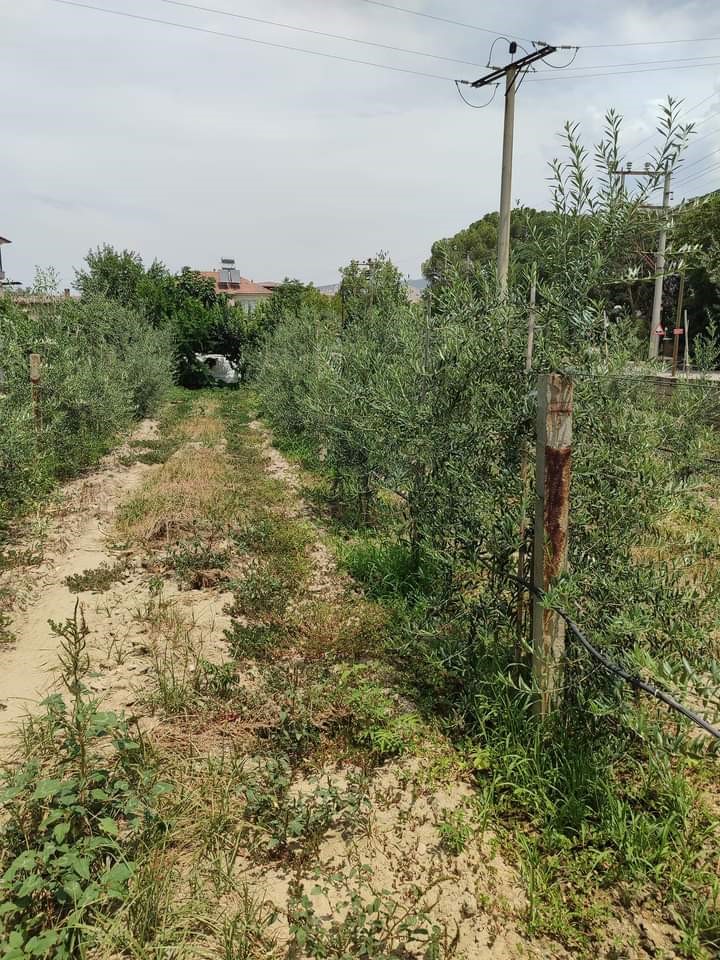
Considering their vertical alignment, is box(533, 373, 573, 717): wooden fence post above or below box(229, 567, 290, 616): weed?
above

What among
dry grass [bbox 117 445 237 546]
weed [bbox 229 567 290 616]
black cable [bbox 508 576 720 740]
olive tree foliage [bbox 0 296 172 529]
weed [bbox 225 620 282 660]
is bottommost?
weed [bbox 225 620 282 660]

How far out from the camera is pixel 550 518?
112 inches

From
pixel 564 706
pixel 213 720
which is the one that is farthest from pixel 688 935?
pixel 213 720

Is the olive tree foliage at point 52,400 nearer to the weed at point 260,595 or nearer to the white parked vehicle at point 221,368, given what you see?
the weed at point 260,595

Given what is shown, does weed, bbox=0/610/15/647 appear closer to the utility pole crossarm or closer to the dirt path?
the dirt path

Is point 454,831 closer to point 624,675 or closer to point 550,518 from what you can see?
point 624,675

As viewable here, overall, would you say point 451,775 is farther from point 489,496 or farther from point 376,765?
point 489,496

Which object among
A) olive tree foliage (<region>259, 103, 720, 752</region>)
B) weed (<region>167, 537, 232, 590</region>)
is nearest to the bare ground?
weed (<region>167, 537, 232, 590</region>)

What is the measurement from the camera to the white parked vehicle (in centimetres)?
3064

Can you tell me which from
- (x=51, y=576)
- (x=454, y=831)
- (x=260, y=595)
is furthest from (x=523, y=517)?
(x=51, y=576)

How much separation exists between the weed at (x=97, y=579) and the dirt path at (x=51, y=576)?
9 cm

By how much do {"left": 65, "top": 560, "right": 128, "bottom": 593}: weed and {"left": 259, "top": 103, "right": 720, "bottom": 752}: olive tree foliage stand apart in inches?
132

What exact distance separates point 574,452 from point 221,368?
30.2 m

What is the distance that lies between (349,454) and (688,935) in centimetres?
652
